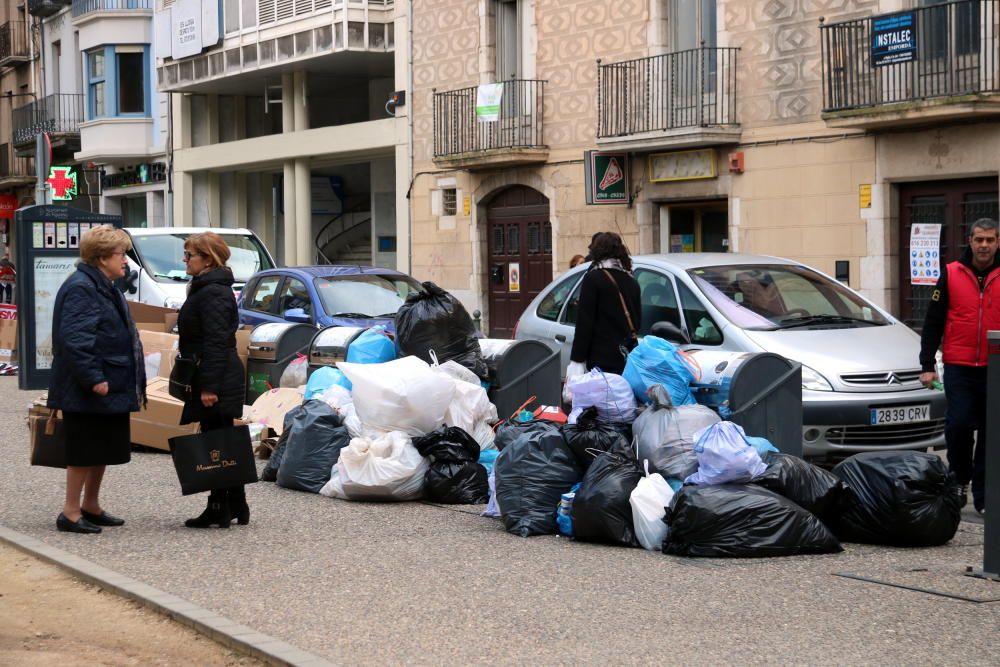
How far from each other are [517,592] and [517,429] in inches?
97.0

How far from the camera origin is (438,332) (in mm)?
11117

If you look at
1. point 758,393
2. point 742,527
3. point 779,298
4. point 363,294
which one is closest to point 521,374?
point 779,298

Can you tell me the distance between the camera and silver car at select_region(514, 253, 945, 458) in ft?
33.2

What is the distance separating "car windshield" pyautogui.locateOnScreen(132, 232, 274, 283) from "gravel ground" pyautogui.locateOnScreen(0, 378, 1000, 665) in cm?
1176

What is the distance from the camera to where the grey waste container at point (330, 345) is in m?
12.4

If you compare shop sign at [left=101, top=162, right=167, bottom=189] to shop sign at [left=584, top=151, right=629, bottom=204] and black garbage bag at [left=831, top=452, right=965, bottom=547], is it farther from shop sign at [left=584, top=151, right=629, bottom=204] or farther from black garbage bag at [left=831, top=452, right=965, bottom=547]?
black garbage bag at [left=831, top=452, right=965, bottom=547]

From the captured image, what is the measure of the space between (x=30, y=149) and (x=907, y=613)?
43.3 metres

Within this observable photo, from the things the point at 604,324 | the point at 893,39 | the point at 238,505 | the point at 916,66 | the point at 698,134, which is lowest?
the point at 238,505

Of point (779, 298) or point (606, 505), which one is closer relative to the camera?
point (606, 505)

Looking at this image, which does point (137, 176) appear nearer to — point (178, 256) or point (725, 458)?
point (178, 256)

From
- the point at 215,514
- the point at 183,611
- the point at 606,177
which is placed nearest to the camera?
the point at 183,611

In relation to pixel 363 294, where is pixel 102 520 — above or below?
below

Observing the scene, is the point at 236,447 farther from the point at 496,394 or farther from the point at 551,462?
the point at 496,394

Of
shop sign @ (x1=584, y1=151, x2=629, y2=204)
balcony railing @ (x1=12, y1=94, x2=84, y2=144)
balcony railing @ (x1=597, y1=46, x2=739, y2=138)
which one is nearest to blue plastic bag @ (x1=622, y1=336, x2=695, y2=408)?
balcony railing @ (x1=597, y1=46, x2=739, y2=138)
